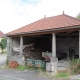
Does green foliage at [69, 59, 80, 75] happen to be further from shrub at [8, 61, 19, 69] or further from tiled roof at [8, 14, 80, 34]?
shrub at [8, 61, 19, 69]

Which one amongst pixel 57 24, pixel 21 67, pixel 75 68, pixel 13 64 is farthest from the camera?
pixel 13 64

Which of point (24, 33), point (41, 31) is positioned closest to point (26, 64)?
point (24, 33)

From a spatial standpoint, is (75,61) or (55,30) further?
(55,30)

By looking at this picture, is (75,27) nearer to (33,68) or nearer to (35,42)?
(33,68)

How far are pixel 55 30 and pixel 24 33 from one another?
11.7 feet

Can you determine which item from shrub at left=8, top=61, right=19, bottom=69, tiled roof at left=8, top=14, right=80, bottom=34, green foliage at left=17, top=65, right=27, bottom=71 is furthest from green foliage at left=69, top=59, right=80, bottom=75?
shrub at left=8, top=61, right=19, bottom=69

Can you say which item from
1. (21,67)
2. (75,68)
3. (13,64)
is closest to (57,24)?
(75,68)

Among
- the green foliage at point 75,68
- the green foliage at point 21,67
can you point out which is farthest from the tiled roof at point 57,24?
the green foliage at point 21,67

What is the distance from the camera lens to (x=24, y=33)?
50.0 ft

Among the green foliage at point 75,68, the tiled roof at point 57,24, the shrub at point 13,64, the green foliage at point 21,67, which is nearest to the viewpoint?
the green foliage at point 75,68

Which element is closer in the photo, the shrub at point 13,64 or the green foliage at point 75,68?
the green foliage at point 75,68

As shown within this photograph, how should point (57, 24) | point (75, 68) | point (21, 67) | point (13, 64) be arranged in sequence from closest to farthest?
point (75, 68) < point (57, 24) < point (21, 67) < point (13, 64)

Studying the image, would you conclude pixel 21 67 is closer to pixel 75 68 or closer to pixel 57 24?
pixel 57 24

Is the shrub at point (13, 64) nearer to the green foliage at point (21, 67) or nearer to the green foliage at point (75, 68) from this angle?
the green foliage at point (21, 67)
